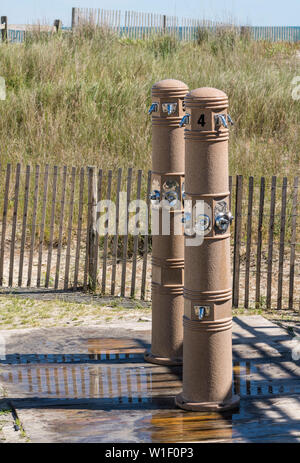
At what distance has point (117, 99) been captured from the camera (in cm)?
1491

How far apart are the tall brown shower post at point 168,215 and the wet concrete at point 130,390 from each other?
0.25m

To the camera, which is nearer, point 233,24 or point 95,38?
point 95,38

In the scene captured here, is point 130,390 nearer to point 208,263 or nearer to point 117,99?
→ point 208,263

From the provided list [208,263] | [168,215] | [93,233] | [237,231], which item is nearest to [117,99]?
[93,233]

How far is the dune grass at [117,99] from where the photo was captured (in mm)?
12797

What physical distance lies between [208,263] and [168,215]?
92 centimetres

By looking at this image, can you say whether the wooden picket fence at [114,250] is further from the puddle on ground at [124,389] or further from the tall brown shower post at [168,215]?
the tall brown shower post at [168,215]

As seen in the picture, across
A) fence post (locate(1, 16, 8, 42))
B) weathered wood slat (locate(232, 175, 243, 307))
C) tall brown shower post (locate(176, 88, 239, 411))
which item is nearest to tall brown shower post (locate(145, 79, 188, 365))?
tall brown shower post (locate(176, 88, 239, 411))

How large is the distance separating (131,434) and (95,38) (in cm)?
1601

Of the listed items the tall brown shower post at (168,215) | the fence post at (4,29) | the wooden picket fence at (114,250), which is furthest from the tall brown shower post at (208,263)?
the fence post at (4,29)

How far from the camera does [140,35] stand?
22156 mm

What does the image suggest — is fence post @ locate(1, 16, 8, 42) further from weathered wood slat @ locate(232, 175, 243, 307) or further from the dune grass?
weathered wood slat @ locate(232, 175, 243, 307)
